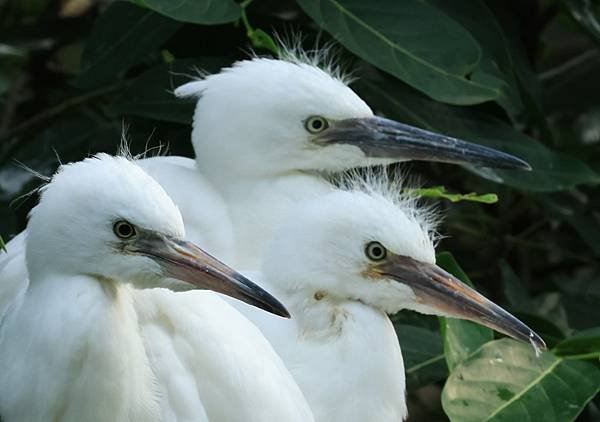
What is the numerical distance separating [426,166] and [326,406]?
130 cm

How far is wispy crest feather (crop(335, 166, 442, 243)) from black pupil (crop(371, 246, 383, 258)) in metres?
0.11

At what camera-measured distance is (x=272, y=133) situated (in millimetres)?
3006

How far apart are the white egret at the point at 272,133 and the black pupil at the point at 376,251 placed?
1.21 ft

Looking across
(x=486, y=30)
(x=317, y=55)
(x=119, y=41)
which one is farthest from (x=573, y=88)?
(x=119, y=41)

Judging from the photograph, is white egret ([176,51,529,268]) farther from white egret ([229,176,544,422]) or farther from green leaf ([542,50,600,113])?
green leaf ([542,50,600,113])

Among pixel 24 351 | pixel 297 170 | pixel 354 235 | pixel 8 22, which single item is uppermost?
pixel 8 22

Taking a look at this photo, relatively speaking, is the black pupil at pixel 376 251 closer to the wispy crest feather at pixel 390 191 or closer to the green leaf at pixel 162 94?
the wispy crest feather at pixel 390 191

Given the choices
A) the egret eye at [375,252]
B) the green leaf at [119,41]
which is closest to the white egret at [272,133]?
the green leaf at [119,41]

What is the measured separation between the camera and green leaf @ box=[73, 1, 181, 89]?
320 cm

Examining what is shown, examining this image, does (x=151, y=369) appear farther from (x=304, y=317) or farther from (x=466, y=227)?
(x=466, y=227)

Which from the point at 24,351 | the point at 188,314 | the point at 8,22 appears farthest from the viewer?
the point at 8,22

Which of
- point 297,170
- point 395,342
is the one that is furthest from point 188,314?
point 297,170

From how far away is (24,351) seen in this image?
2176mm

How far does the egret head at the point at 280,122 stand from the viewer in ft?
9.77
